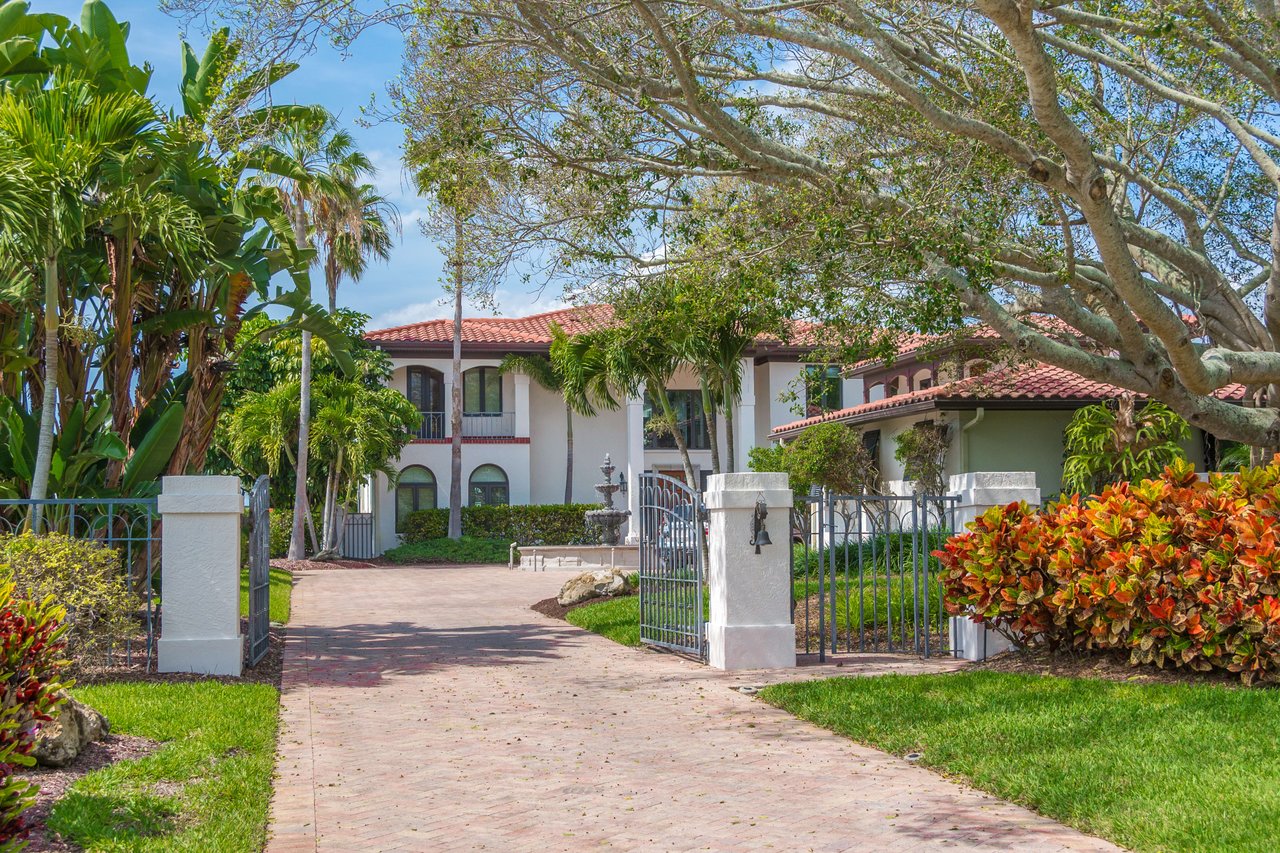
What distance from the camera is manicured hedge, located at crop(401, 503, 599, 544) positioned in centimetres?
3712

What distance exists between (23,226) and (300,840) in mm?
6227

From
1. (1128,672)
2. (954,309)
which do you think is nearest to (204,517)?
(954,309)

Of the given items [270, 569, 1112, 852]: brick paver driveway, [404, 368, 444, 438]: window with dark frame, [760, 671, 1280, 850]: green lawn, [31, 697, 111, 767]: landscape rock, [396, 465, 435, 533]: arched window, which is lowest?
[270, 569, 1112, 852]: brick paver driveway

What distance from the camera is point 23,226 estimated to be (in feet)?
32.2

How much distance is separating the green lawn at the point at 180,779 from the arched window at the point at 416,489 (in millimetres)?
28806

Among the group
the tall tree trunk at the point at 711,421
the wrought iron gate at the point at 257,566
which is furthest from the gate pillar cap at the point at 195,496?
the tall tree trunk at the point at 711,421

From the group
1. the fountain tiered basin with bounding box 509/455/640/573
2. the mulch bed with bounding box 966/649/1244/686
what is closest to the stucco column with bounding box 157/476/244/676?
the mulch bed with bounding box 966/649/1244/686

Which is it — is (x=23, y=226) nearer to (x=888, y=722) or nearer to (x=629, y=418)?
(x=888, y=722)

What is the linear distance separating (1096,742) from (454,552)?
28.5m

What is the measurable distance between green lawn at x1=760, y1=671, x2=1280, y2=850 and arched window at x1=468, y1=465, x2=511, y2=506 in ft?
95.9

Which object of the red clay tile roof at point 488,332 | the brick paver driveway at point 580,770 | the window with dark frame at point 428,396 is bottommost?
the brick paver driveway at point 580,770

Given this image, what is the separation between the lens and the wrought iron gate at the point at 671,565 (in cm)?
1227

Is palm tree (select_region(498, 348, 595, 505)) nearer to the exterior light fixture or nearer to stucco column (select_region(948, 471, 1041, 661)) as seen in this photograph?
stucco column (select_region(948, 471, 1041, 661))

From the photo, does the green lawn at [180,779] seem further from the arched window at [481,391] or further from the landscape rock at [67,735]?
the arched window at [481,391]
